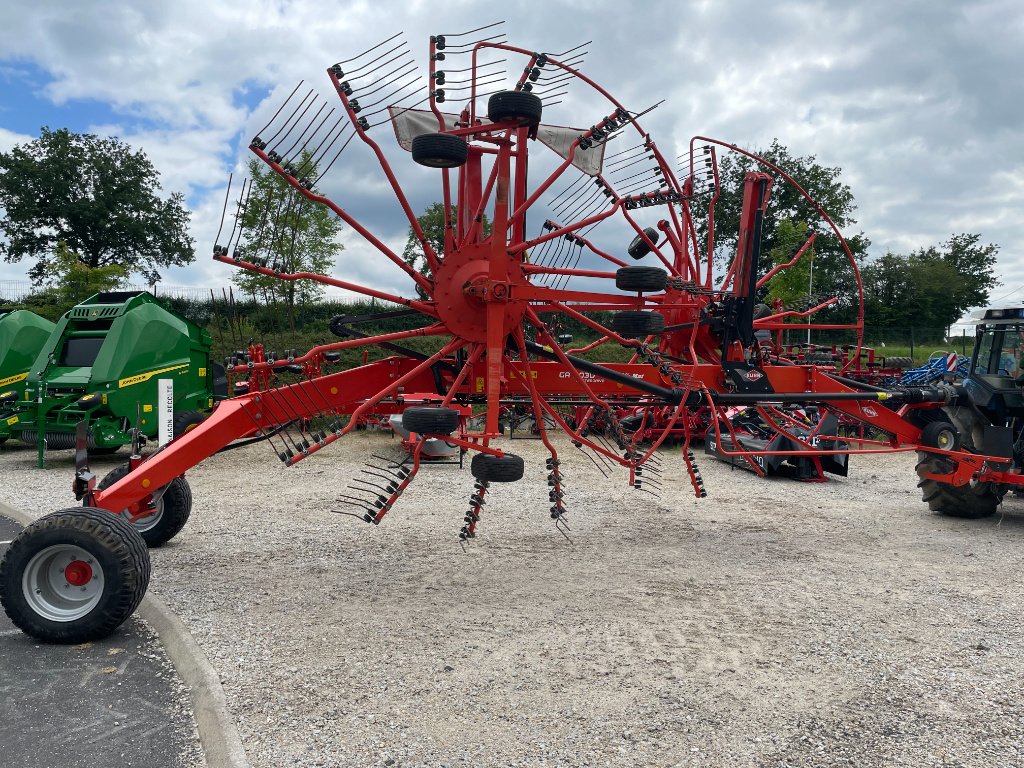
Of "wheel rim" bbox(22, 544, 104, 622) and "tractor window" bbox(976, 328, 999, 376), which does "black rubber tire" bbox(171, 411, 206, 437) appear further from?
"tractor window" bbox(976, 328, 999, 376)

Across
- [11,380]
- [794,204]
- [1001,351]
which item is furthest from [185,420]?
[794,204]

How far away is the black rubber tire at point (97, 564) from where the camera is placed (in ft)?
A: 14.8

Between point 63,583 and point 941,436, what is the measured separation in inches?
303

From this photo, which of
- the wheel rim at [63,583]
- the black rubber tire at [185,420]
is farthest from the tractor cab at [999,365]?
the black rubber tire at [185,420]

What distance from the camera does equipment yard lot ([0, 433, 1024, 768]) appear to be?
3.47m

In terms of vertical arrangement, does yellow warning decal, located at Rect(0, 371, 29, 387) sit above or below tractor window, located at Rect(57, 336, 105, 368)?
below

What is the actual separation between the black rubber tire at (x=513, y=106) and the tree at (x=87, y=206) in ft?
135

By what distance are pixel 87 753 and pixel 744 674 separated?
→ 3148mm

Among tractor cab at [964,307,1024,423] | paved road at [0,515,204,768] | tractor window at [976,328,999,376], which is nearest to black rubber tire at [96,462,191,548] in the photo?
paved road at [0,515,204,768]

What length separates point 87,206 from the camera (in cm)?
4169

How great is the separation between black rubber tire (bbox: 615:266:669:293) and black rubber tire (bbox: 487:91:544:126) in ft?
3.97

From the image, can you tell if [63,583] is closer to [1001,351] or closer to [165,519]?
[165,519]

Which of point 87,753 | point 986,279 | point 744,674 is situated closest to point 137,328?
point 87,753

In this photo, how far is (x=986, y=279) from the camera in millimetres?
47281
